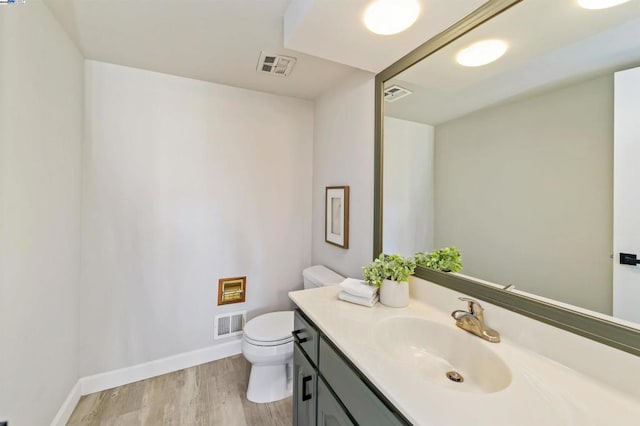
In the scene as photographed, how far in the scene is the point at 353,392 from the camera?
813 mm

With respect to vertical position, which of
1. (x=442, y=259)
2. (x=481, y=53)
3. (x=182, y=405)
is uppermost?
(x=481, y=53)

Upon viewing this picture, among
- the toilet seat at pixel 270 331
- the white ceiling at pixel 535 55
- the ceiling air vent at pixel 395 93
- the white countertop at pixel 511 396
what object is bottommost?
the toilet seat at pixel 270 331

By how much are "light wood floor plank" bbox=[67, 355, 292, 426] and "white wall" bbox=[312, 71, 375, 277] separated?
1064 millimetres

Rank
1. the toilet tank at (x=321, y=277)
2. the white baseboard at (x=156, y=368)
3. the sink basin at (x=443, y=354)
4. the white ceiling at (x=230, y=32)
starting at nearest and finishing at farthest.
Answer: the sink basin at (x=443, y=354) < the white ceiling at (x=230, y=32) < the white baseboard at (x=156, y=368) < the toilet tank at (x=321, y=277)

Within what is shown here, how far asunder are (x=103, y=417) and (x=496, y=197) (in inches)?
97.3

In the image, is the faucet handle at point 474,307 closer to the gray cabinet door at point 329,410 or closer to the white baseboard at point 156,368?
the gray cabinet door at point 329,410

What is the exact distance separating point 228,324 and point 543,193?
2.24m

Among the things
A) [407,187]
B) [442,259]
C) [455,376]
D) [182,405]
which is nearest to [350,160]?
[407,187]

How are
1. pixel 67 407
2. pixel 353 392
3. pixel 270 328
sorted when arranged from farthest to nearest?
pixel 270 328
pixel 67 407
pixel 353 392

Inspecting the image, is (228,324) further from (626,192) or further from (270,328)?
(626,192)

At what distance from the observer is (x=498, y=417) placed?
58cm

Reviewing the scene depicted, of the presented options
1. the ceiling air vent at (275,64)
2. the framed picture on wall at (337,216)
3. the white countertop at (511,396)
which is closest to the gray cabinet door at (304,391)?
the white countertop at (511,396)

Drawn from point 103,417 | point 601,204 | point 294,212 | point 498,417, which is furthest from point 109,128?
point 601,204

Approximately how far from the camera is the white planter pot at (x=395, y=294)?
3.92 ft
